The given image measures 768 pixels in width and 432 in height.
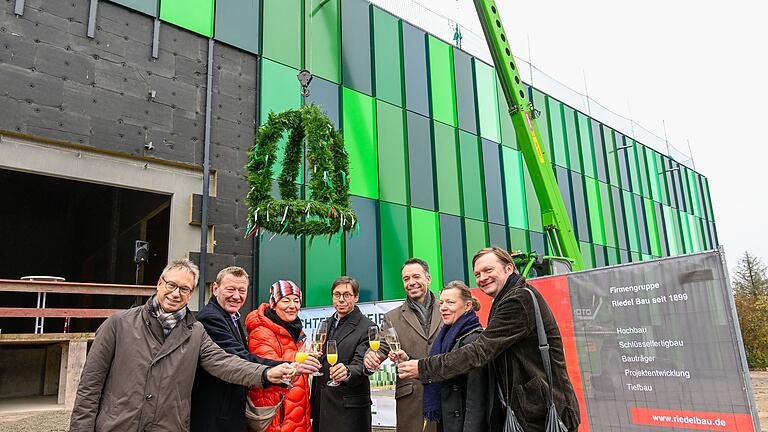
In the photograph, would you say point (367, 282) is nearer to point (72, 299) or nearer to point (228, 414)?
point (228, 414)

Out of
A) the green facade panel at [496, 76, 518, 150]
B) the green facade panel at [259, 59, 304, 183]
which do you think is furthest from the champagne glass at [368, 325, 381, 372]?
the green facade panel at [496, 76, 518, 150]

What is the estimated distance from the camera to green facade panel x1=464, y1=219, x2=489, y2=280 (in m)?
14.3

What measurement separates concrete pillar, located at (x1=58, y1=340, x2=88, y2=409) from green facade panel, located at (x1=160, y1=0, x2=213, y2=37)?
5.87 metres

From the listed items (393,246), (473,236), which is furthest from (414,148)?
(473,236)

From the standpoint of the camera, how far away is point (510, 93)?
11.5 m

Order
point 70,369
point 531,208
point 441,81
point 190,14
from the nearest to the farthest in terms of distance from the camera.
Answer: point 70,369 < point 190,14 < point 441,81 < point 531,208

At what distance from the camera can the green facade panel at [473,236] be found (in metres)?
14.3

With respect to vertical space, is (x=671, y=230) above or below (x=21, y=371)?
above

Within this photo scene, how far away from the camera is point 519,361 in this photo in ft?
9.20

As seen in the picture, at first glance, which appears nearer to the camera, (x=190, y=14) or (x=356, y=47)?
(x=190, y=14)

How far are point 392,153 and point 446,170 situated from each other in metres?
2.10

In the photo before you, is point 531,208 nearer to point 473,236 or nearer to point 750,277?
point 473,236

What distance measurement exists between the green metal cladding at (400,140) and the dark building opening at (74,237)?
438cm

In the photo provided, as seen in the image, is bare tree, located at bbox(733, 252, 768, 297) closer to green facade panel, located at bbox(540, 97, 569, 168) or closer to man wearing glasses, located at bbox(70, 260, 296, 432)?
green facade panel, located at bbox(540, 97, 569, 168)
